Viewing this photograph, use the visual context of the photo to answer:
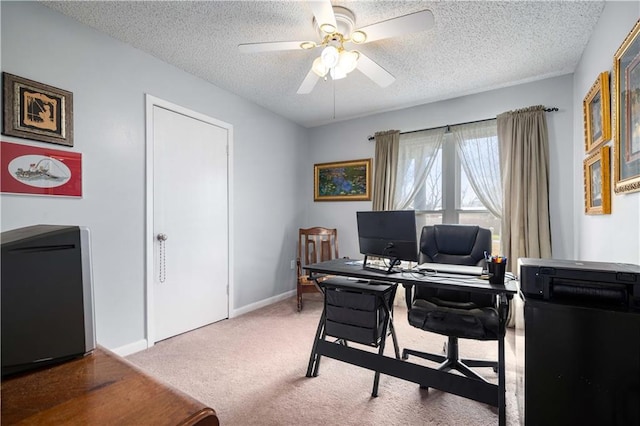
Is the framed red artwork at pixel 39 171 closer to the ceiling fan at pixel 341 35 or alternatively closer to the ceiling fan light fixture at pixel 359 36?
the ceiling fan at pixel 341 35

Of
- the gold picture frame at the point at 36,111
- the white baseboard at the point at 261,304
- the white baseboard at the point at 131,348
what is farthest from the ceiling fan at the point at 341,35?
the white baseboard at the point at 261,304

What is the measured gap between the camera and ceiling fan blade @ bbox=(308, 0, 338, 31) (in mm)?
1697

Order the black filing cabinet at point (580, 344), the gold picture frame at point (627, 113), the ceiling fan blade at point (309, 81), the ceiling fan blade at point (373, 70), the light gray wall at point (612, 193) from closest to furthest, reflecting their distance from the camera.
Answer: the black filing cabinet at point (580, 344), the gold picture frame at point (627, 113), the light gray wall at point (612, 193), the ceiling fan blade at point (373, 70), the ceiling fan blade at point (309, 81)

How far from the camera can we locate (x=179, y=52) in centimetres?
264

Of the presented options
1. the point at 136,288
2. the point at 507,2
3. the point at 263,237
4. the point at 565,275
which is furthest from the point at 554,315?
the point at 263,237

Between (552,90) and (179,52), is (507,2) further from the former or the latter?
(179,52)

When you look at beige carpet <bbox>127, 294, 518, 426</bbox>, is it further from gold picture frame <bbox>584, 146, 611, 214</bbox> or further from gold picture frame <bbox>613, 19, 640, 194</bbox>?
gold picture frame <bbox>613, 19, 640, 194</bbox>

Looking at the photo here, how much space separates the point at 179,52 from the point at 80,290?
2.56 meters

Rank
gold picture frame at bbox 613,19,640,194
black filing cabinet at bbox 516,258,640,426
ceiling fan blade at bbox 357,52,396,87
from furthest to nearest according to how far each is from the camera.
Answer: ceiling fan blade at bbox 357,52,396,87 → gold picture frame at bbox 613,19,640,194 → black filing cabinet at bbox 516,258,640,426

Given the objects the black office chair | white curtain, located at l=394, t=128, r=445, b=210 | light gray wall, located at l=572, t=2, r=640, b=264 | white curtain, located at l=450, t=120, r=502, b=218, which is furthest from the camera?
white curtain, located at l=394, t=128, r=445, b=210

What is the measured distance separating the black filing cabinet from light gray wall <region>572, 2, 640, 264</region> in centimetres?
42

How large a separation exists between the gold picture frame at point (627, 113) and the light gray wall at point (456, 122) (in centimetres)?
145

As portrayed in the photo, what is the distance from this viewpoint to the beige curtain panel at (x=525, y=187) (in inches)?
118

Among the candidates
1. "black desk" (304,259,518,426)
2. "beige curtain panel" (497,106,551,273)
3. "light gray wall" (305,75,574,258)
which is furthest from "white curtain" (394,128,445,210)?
"black desk" (304,259,518,426)
